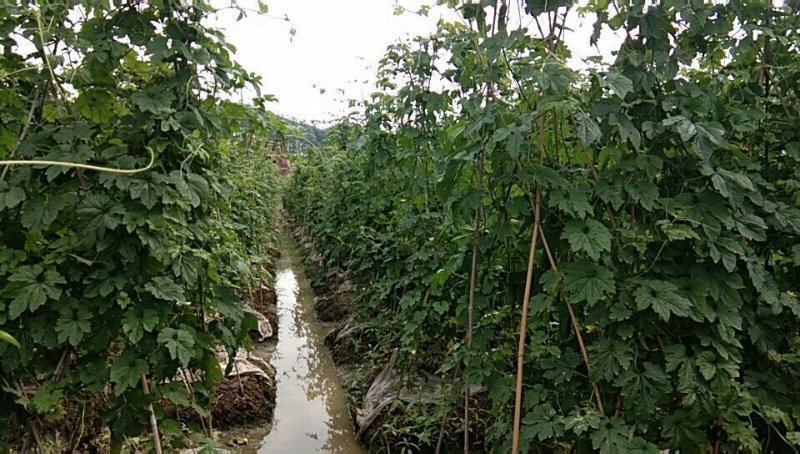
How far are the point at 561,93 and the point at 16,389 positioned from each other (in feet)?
7.60

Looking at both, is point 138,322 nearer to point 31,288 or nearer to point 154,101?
point 31,288

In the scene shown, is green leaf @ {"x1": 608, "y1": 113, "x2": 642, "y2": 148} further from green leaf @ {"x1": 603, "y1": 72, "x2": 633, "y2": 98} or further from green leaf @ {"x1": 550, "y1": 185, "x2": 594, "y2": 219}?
green leaf @ {"x1": 550, "y1": 185, "x2": 594, "y2": 219}

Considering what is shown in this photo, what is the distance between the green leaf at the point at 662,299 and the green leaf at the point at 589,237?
21 cm

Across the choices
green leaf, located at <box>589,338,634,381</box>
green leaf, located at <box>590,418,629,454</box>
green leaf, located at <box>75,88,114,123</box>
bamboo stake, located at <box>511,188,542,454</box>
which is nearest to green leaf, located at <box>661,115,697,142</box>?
bamboo stake, located at <box>511,188,542,454</box>

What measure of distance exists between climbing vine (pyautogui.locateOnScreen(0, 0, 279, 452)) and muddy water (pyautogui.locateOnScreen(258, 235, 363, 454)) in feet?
7.49

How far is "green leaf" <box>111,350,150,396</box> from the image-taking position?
2.11 metres

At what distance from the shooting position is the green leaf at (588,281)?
2.01 m

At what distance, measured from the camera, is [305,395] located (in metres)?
5.49

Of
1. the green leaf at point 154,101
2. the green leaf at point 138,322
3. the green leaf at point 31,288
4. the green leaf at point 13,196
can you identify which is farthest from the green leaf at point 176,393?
the green leaf at point 154,101

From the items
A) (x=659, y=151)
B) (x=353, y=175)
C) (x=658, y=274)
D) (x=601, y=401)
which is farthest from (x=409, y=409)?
(x=353, y=175)

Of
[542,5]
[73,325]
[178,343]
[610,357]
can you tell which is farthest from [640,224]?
[73,325]

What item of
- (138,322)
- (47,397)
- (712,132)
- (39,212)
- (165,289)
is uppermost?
(712,132)

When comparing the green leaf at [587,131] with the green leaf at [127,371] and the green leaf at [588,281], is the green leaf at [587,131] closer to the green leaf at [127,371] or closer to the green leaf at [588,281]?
the green leaf at [588,281]

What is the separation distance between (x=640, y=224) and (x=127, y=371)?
2082 millimetres
